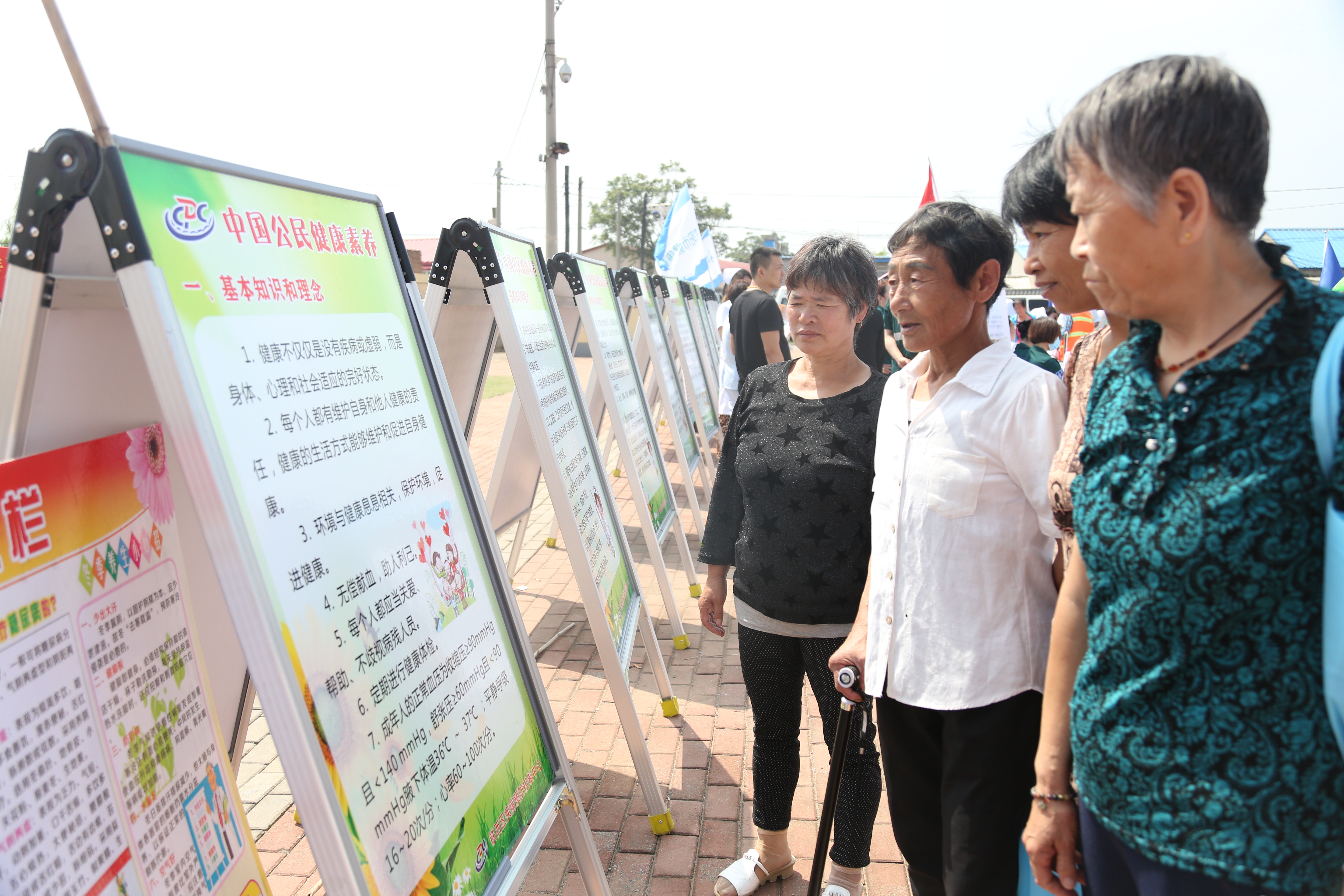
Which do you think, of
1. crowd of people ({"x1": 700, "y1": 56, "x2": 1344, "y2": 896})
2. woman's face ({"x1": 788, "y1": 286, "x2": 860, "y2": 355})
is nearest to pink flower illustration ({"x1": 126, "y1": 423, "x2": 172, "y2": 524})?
crowd of people ({"x1": 700, "y1": 56, "x2": 1344, "y2": 896})

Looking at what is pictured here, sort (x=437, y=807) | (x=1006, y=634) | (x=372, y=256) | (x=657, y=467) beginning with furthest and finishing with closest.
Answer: (x=657, y=467)
(x=372, y=256)
(x=1006, y=634)
(x=437, y=807)

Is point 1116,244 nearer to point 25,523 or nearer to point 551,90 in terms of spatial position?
point 25,523

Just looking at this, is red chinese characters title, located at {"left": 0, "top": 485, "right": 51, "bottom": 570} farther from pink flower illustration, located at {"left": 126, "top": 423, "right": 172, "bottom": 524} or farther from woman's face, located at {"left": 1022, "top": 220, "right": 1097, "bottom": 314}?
woman's face, located at {"left": 1022, "top": 220, "right": 1097, "bottom": 314}

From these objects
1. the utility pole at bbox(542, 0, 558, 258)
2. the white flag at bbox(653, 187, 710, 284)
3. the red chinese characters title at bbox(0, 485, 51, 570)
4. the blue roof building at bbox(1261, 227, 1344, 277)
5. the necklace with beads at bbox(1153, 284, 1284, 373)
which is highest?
the utility pole at bbox(542, 0, 558, 258)

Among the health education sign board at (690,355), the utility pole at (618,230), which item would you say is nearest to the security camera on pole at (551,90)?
the health education sign board at (690,355)

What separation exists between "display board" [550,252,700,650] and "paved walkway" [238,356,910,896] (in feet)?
1.41

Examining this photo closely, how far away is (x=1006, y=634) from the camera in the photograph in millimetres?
1616

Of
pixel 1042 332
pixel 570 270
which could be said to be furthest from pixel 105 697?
pixel 1042 332

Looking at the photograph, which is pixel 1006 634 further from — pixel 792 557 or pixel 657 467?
pixel 657 467

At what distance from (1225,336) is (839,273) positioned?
4.52 feet

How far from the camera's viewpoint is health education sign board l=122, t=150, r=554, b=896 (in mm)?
1254

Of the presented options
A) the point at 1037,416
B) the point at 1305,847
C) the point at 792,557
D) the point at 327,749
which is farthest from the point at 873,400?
the point at 327,749

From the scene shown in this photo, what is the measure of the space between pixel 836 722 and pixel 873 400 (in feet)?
2.83

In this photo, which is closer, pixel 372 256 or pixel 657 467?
pixel 372 256
